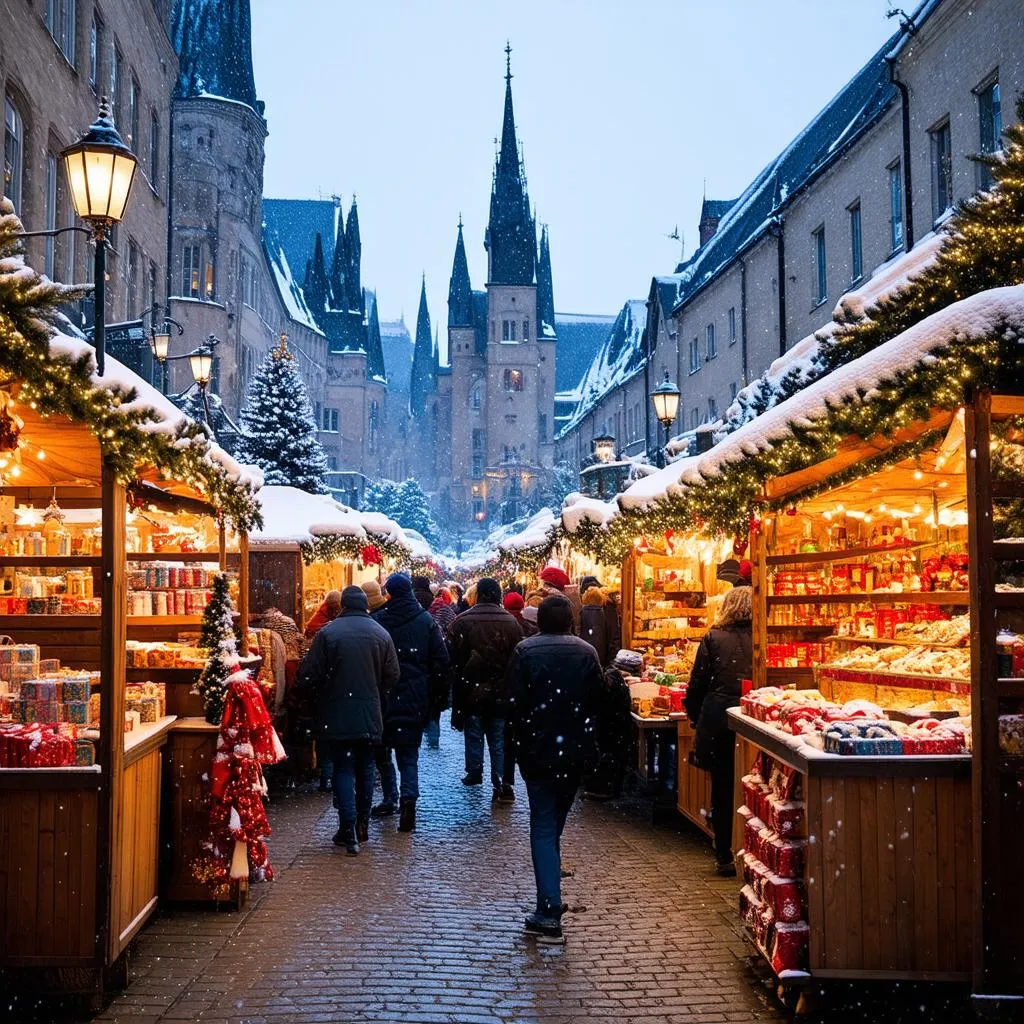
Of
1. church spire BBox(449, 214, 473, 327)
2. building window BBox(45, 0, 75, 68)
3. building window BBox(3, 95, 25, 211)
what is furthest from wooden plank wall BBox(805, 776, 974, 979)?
church spire BBox(449, 214, 473, 327)

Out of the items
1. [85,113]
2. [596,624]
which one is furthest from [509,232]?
[596,624]

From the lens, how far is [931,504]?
9.88 m

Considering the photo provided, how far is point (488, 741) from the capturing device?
1257cm

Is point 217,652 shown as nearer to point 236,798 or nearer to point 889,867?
point 236,798

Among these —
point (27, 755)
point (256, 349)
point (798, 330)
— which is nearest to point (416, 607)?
point (27, 755)

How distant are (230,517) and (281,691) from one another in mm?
3931

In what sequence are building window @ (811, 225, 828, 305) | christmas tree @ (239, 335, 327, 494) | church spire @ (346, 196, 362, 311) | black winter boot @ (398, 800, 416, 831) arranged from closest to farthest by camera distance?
black winter boot @ (398, 800, 416, 831), building window @ (811, 225, 828, 305), christmas tree @ (239, 335, 327, 494), church spire @ (346, 196, 362, 311)

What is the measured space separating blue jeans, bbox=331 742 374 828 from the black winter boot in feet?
1.47

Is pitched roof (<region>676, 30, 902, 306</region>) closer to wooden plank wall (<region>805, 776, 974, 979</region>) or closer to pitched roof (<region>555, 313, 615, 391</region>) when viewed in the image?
wooden plank wall (<region>805, 776, 974, 979</region>)

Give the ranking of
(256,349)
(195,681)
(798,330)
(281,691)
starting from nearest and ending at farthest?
(195,681), (281,691), (798,330), (256,349)

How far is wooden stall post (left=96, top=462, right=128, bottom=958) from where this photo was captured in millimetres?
6164

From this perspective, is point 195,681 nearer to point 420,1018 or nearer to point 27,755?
point 27,755

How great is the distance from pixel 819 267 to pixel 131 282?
16.0 meters

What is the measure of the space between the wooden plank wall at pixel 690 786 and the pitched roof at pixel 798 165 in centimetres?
1579
